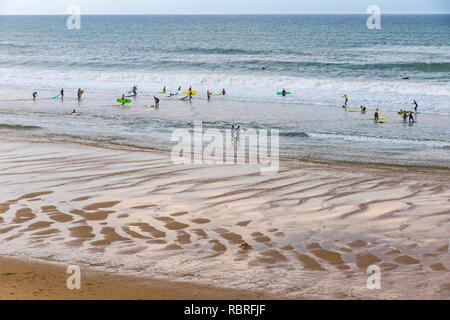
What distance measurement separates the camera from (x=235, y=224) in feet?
40.0

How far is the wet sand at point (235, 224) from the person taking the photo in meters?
9.38

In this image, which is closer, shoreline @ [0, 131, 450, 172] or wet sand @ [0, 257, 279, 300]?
wet sand @ [0, 257, 279, 300]

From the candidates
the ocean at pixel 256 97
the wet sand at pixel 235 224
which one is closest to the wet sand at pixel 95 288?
the wet sand at pixel 235 224

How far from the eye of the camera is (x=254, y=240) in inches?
441

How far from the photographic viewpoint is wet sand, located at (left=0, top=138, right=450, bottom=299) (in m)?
9.38

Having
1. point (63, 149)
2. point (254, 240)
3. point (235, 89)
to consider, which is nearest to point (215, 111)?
point (235, 89)

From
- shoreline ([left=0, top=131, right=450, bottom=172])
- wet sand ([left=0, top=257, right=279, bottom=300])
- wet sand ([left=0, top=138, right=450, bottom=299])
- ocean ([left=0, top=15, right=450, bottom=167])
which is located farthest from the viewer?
ocean ([left=0, top=15, right=450, bottom=167])

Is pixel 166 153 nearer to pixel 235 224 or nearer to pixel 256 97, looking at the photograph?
pixel 235 224

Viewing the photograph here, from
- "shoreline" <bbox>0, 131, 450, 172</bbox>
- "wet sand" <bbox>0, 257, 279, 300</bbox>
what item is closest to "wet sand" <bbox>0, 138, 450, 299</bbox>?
"wet sand" <bbox>0, 257, 279, 300</bbox>

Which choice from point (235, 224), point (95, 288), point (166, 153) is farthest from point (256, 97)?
point (95, 288)

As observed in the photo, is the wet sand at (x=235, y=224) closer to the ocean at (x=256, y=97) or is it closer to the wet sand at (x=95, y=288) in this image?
the wet sand at (x=95, y=288)

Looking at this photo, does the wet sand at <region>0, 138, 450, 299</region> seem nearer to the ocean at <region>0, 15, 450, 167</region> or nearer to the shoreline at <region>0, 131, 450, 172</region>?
the shoreline at <region>0, 131, 450, 172</region>

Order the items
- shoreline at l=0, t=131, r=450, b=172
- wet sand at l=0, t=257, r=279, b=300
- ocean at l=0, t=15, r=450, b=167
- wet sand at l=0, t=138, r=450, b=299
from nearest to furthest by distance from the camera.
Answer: wet sand at l=0, t=257, r=279, b=300, wet sand at l=0, t=138, r=450, b=299, shoreline at l=0, t=131, r=450, b=172, ocean at l=0, t=15, r=450, b=167
